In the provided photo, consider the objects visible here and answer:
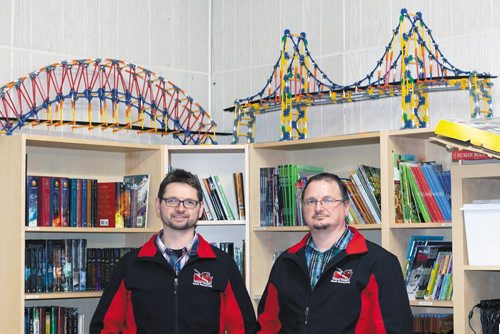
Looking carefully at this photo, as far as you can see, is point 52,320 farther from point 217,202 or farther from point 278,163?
point 278,163

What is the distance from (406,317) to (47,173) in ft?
7.33

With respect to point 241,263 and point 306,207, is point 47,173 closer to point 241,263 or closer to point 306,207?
point 241,263

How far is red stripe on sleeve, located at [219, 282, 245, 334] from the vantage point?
379 cm

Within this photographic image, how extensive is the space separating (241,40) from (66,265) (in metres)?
1.87

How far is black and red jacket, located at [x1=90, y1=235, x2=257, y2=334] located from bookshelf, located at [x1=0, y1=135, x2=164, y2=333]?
71 cm

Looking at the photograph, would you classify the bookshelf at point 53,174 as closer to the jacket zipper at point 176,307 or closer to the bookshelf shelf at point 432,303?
the jacket zipper at point 176,307

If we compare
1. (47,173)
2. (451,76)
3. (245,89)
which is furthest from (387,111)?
(47,173)

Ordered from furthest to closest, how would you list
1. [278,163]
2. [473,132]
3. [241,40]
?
[241,40]
[278,163]
[473,132]

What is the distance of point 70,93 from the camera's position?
4816 mm

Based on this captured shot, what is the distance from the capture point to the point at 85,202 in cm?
475

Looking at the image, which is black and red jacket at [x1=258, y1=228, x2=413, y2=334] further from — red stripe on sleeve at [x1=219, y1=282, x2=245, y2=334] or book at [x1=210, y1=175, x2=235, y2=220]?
book at [x1=210, y1=175, x2=235, y2=220]

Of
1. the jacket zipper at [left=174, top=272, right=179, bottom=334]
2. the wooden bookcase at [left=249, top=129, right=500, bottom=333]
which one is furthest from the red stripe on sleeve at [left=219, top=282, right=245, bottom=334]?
the wooden bookcase at [left=249, top=129, right=500, bottom=333]

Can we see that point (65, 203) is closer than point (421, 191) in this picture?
No

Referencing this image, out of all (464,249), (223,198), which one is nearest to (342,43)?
(223,198)
